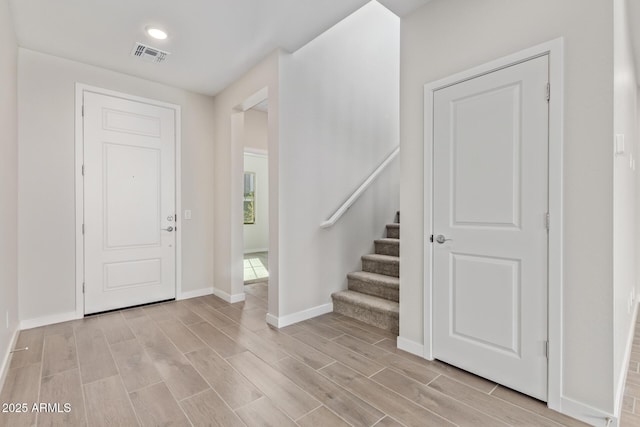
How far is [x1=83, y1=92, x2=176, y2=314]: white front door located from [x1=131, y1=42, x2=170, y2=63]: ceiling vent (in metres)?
0.64

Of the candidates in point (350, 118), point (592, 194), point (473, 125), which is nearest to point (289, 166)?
point (350, 118)

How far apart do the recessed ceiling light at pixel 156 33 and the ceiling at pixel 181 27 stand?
52 mm

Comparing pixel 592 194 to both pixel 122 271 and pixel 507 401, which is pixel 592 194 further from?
pixel 122 271

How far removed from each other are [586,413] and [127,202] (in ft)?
13.6

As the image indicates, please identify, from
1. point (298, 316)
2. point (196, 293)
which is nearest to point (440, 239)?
point (298, 316)

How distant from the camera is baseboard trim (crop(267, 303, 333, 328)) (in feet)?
9.66

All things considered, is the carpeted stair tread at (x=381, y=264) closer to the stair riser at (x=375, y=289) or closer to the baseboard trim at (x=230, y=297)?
the stair riser at (x=375, y=289)

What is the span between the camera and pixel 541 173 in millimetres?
1729

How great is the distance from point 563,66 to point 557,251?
99 cm

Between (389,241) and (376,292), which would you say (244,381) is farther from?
(389,241)

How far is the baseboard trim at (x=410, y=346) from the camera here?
232cm

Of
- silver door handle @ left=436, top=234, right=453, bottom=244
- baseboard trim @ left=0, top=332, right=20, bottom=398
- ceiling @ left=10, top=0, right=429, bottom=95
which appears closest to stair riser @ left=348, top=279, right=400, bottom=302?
silver door handle @ left=436, top=234, right=453, bottom=244

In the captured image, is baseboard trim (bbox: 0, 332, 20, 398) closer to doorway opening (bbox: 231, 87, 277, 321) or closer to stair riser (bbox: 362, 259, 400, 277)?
doorway opening (bbox: 231, 87, 277, 321)

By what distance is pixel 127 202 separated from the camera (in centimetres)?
347
